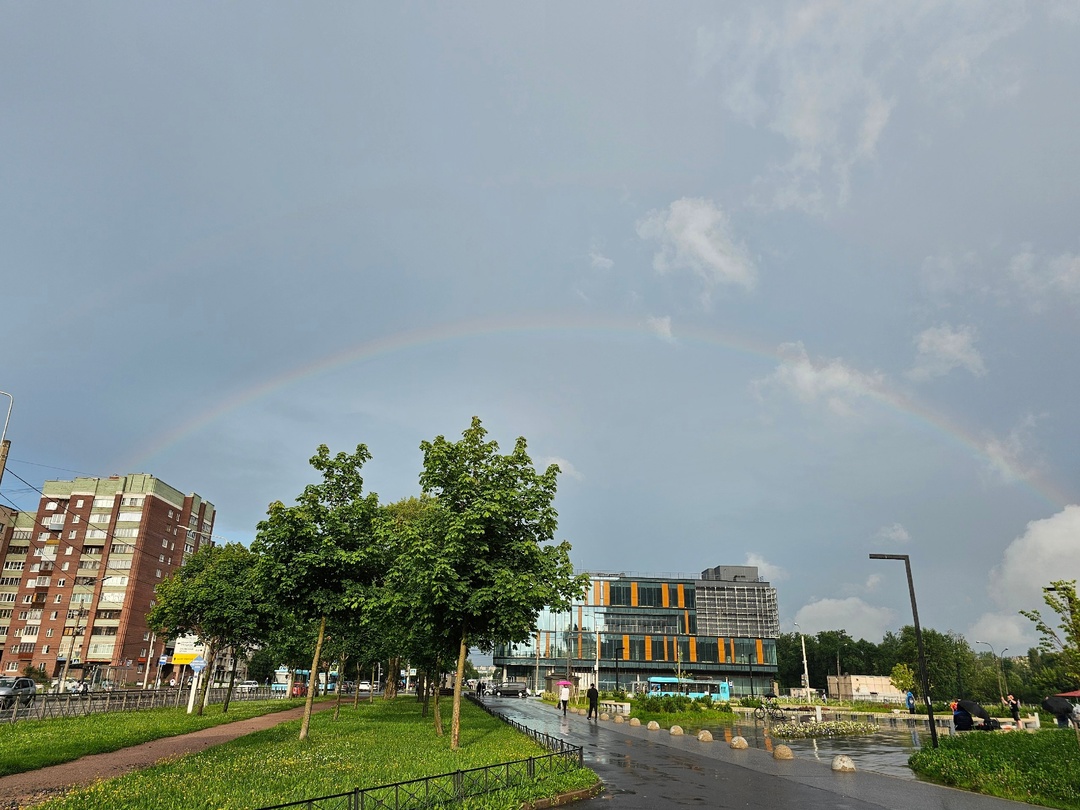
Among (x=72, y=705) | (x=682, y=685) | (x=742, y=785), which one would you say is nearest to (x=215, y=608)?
(x=72, y=705)

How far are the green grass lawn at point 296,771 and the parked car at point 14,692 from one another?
71.1 feet

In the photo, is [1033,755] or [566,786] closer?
[566,786]

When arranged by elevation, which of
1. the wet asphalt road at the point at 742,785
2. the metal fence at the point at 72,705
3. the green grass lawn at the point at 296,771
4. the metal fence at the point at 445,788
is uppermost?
the metal fence at the point at 445,788

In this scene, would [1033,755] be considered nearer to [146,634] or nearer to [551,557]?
[551,557]

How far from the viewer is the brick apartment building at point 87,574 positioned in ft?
302

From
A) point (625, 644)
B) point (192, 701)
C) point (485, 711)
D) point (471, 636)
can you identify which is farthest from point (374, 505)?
point (625, 644)

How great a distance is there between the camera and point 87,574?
96750 mm

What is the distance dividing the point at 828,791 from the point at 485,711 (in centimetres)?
2854

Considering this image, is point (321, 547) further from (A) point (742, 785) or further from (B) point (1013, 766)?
(B) point (1013, 766)

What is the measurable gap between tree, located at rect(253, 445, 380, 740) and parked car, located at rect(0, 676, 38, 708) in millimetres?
20951

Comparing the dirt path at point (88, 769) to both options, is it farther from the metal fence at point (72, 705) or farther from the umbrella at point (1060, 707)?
the umbrella at point (1060, 707)

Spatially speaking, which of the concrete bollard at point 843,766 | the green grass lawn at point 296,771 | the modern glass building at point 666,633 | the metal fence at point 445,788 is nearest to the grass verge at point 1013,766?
the concrete bollard at point 843,766

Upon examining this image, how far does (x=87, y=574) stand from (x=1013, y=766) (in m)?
112

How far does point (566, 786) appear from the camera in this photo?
1298 centimetres
